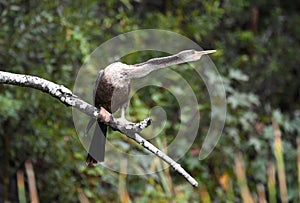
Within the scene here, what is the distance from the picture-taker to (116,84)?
1.41 m

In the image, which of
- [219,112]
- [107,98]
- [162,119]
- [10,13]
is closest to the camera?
[107,98]

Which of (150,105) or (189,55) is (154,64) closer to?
(189,55)

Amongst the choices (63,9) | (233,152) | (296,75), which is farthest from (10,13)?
(296,75)

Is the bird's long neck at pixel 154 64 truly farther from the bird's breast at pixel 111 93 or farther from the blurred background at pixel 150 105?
the blurred background at pixel 150 105

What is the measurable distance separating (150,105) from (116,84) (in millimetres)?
2245

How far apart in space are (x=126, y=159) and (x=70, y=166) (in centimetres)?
29

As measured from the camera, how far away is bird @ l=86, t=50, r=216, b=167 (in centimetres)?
126

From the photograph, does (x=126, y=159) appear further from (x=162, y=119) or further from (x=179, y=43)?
(x=179, y=43)

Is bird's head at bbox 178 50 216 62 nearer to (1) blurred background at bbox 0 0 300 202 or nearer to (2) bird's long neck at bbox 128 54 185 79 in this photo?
(2) bird's long neck at bbox 128 54 185 79

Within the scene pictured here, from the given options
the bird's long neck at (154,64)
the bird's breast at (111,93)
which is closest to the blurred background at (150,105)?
the bird's breast at (111,93)

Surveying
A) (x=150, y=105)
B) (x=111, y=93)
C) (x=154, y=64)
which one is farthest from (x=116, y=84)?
(x=150, y=105)

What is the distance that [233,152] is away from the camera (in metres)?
3.81

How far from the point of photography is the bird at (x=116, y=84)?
1.26 m

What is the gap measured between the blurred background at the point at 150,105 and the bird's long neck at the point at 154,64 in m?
0.77
